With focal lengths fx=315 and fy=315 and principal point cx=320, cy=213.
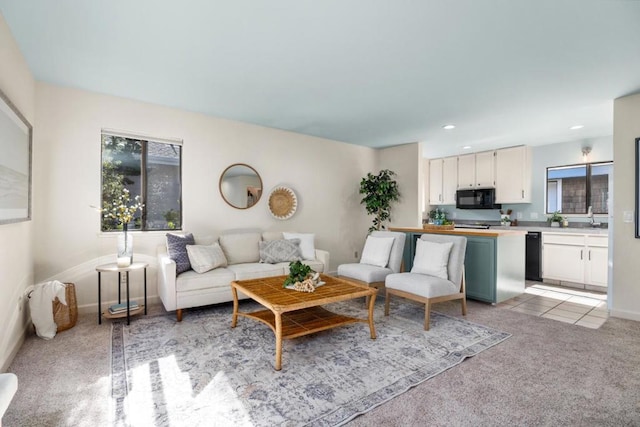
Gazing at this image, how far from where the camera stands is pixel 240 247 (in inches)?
165

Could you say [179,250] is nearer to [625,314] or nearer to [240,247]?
[240,247]

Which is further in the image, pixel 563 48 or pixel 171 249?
pixel 171 249

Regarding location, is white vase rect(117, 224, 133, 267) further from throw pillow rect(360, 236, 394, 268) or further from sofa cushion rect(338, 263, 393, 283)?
throw pillow rect(360, 236, 394, 268)

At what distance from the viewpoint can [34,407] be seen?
5.94 ft

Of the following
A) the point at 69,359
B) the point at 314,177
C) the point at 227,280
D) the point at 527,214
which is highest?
the point at 314,177

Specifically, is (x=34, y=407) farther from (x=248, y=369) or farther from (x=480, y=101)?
(x=480, y=101)

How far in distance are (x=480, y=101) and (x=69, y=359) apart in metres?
4.64

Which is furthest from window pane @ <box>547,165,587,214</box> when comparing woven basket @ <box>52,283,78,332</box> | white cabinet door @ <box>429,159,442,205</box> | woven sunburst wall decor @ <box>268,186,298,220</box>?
woven basket @ <box>52,283,78,332</box>

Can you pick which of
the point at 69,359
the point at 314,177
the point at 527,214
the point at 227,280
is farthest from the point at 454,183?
the point at 69,359

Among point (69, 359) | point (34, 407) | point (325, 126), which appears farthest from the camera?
point (325, 126)

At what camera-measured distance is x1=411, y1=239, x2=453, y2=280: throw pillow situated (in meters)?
3.42

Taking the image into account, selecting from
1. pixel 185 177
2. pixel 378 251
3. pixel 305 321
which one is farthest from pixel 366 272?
pixel 185 177

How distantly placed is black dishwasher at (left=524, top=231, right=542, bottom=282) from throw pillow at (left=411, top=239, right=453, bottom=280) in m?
2.96

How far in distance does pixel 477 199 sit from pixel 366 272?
12.2 feet
